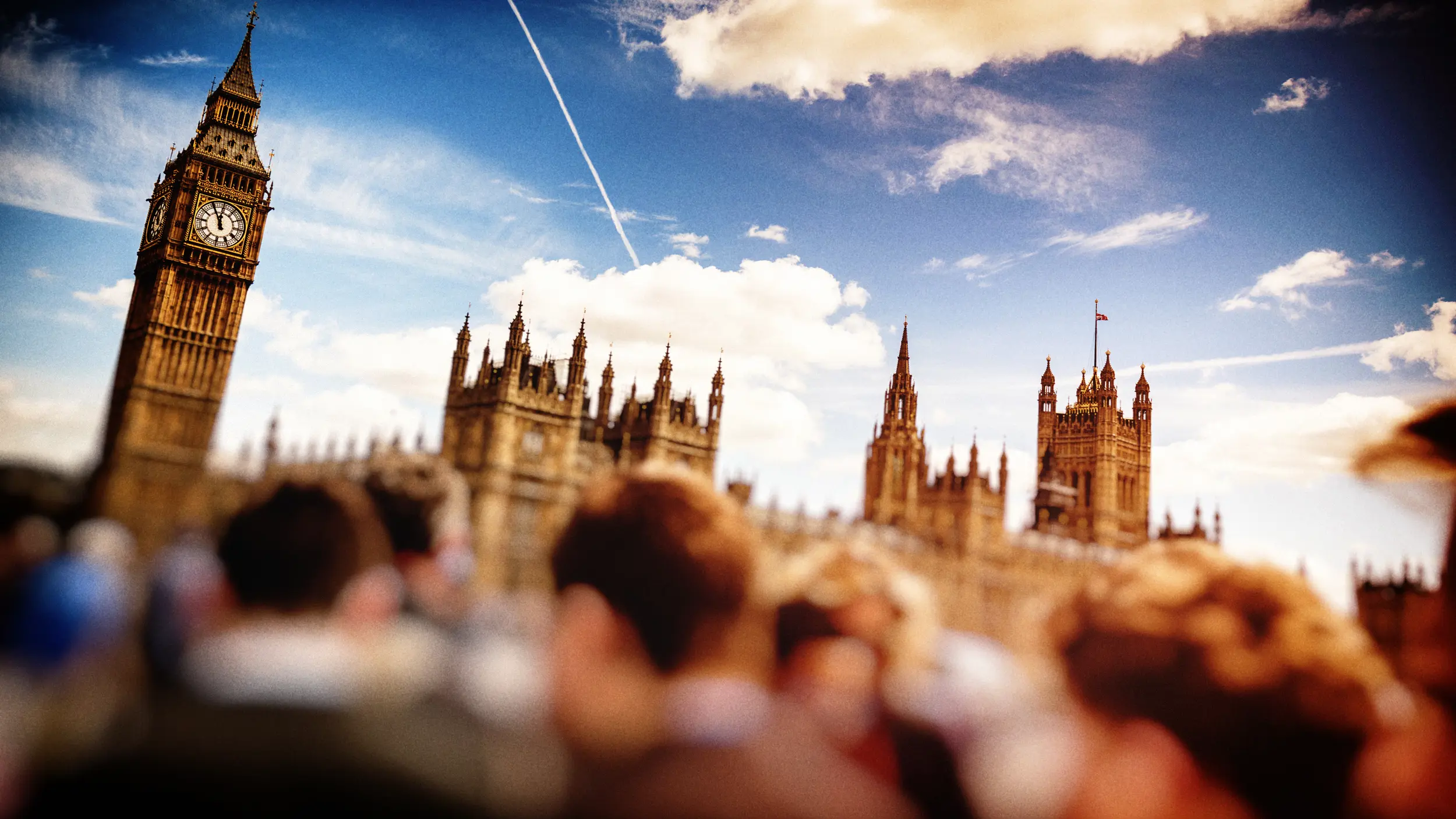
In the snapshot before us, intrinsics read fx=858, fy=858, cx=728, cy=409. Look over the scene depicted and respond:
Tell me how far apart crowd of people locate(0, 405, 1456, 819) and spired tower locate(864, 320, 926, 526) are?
3958 mm

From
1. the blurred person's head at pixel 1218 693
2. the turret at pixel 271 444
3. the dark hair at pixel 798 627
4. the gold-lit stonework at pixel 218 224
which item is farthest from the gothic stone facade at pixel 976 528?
the gold-lit stonework at pixel 218 224

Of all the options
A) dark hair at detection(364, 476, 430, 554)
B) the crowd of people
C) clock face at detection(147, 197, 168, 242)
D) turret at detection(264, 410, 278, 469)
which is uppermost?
clock face at detection(147, 197, 168, 242)

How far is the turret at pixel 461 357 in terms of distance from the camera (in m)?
10.3

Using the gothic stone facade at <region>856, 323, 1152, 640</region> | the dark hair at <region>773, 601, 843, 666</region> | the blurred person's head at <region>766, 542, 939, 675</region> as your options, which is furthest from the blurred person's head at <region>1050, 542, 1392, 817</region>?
the dark hair at <region>773, 601, 843, 666</region>

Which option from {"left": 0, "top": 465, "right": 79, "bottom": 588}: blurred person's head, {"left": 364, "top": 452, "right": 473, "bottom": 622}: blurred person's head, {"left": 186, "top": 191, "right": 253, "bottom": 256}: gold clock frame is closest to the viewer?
{"left": 0, "top": 465, "right": 79, "bottom": 588}: blurred person's head

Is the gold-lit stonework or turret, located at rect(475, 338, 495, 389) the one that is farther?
the gold-lit stonework

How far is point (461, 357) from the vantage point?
10.4 metres

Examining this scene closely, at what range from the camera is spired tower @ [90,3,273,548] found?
9688 millimetres

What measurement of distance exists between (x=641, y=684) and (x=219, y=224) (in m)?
10.8

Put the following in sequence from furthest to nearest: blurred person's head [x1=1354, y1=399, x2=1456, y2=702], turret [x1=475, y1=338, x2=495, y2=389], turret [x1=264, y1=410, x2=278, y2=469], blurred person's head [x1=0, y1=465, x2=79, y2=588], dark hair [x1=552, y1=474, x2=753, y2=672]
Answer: turret [x1=475, y1=338, x2=495, y2=389], turret [x1=264, y1=410, x2=278, y2=469], blurred person's head [x1=1354, y1=399, x2=1456, y2=702], dark hair [x1=552, y1=474, x2=753, y2=672], blurred person's head [x1=0, y1=465, x2=79, y2=588]

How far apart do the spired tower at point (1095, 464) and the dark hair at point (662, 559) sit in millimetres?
7526

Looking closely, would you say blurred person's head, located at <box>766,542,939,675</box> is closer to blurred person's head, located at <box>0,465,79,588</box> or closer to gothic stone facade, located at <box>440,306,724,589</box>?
gothic stone facade, located at <box>440,306,724,589</box>

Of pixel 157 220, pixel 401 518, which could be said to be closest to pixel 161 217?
pixel 157 220

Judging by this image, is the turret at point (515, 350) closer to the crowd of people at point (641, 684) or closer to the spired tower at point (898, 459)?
the crowd of people at point (641, 684)
